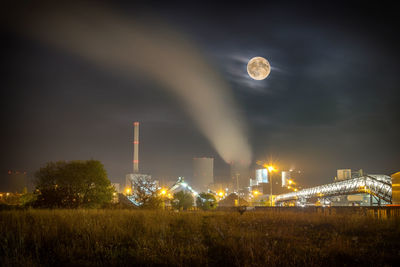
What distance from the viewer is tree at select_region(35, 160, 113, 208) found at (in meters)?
28.2

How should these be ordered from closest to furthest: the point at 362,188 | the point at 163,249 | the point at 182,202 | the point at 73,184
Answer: the point at 163,249
the point at 73,184
the point at 182,202
the point at 362,188

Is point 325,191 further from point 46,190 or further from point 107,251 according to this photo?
point 107,251

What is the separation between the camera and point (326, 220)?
16109 millimetres

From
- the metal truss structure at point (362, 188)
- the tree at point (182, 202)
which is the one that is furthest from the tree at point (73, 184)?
the metal truss structure at point (362, 188)

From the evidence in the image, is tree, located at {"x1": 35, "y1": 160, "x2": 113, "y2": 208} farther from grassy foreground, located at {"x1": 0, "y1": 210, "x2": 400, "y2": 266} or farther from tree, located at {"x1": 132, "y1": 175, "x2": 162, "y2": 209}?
grassy foreground, located at {"x1": 0, "y1": 210, "x2": 400, "y2": 266}

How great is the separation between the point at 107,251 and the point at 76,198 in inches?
901

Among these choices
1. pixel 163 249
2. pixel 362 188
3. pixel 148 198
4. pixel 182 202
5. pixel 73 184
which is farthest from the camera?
pixel 362 188

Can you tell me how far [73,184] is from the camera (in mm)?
29156

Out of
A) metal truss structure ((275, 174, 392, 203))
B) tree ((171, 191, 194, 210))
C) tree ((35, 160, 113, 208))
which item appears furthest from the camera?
metal truss structure ((275, 174, 392, 203))

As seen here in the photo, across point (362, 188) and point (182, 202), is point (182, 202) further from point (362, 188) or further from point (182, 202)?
point (362, 188)

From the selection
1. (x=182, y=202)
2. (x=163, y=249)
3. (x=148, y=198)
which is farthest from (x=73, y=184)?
(x=163, y=249)

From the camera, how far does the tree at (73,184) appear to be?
28203 mm

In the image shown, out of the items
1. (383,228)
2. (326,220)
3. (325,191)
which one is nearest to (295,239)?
(383,228)

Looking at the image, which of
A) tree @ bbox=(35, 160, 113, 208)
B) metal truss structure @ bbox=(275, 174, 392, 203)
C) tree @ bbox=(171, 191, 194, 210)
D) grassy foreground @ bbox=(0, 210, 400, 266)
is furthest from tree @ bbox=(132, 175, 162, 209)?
metal truss structure @ bbox=(275, 174, 392, 203)
